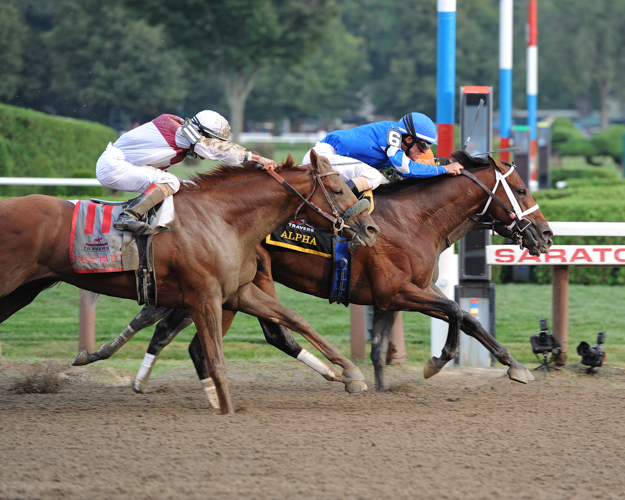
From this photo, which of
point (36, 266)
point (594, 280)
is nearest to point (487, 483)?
point (36, 266)

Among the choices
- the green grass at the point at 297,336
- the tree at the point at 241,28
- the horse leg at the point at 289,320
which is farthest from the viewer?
A: the tree at the point at 241,28

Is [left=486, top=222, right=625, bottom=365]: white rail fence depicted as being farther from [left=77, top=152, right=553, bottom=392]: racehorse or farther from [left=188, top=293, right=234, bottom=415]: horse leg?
[left=188, top=293, right=234, bottom=415]: horse leg

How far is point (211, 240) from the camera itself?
455cm

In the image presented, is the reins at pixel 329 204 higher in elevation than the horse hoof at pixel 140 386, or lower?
higher

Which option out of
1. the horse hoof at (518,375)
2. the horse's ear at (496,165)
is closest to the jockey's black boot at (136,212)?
the horse's ear at (496,165)

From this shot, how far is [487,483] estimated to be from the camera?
11.5 feet

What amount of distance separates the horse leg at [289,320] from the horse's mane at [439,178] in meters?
1.12

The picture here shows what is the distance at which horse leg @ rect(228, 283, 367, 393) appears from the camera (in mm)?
4781

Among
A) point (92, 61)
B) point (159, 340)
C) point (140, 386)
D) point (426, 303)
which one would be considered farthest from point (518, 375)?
point (92, 61)

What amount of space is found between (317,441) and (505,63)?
1086 centimetres

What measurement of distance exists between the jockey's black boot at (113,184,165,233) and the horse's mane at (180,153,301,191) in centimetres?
33

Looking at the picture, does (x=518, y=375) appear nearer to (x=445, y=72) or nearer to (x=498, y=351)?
(x=498, y=351)

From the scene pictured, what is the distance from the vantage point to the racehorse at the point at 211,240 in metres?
4.48

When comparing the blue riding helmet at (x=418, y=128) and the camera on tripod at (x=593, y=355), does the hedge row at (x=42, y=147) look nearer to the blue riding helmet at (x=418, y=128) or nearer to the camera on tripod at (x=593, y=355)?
the blue riding helmet at (x=418, y=128)
